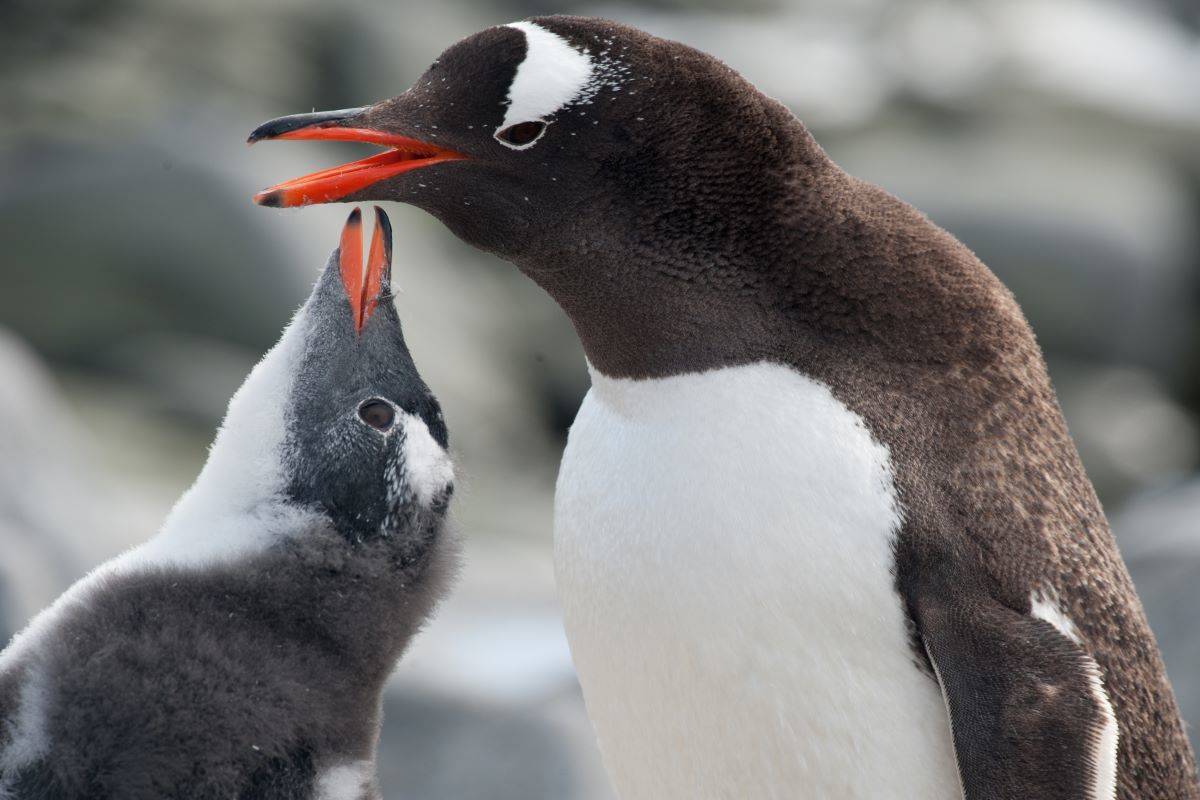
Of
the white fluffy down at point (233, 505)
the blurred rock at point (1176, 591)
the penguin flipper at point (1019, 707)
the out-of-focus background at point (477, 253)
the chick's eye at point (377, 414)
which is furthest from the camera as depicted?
the out-of-focus background at point (477, 253)

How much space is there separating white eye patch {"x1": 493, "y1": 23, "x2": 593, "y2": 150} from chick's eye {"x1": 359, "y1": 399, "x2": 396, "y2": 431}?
345 millimetres

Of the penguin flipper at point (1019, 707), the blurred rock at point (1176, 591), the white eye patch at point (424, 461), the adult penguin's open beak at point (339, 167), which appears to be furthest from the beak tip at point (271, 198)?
the blurred rock at point (1176, 591)

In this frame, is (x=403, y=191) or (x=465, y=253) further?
(x=465, y=253)

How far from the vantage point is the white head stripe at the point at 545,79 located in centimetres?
149

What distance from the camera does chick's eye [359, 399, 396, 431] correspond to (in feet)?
5.49

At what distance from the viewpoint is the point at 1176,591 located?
10.7 ft

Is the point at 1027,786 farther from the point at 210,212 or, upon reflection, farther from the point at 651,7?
the point at 651,7

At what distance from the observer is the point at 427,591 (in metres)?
1.66

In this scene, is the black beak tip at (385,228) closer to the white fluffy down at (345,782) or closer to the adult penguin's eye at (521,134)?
the adult penguin's eye at (521,134)

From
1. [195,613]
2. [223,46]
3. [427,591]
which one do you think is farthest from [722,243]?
[223,46]

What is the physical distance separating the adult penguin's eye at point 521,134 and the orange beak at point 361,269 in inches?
9.3

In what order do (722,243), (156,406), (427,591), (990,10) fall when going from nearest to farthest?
Answer: (722,243)
(427,591)
(156,406)
(990,10)

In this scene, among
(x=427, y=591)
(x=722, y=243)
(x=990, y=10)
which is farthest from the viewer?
(x=990, y=10)

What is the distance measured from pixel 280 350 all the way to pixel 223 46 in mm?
5296
